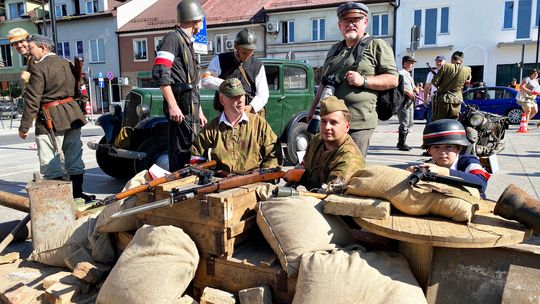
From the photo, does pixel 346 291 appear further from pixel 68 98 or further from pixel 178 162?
pixel 68 98

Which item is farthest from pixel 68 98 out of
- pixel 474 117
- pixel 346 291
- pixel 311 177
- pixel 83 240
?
pixel 474 117

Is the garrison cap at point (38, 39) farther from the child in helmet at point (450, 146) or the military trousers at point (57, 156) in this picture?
the child in helmet at point (450, 146)

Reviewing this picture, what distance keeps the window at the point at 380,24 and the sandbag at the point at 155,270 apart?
84.8 feet

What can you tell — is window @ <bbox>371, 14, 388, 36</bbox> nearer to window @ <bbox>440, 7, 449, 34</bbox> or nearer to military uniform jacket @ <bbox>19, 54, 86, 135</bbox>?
window @ <bbox>440, 7, 449, 34</bbox>

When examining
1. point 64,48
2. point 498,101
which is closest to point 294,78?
point 498,101

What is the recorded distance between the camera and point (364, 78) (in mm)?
3209

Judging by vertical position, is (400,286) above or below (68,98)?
below

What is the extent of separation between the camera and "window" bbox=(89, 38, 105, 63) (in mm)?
32469

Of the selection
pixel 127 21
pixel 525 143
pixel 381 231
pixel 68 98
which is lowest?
pixel 525 143

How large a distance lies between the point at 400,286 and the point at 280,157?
1710 mm

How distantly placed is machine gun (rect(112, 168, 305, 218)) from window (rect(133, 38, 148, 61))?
1194 inches

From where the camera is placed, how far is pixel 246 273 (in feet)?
7.92

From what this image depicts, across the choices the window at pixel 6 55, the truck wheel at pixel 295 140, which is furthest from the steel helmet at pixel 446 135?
the window at pixel 6 55

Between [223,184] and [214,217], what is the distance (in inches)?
9.0
